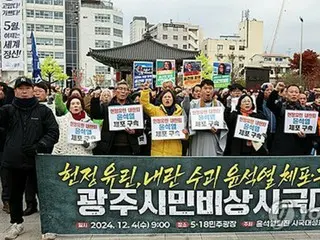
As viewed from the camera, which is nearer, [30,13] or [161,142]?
[161,142]

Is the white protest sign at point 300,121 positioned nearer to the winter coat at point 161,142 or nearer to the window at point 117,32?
the winter coat at point 161,142

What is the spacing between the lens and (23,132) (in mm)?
4715

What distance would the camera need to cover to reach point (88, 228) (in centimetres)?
472

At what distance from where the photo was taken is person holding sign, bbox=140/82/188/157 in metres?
5.39

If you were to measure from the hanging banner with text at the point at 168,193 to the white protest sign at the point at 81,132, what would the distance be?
1.56 ft

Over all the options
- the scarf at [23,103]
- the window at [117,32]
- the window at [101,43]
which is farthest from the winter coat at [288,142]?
the window at [117,32]

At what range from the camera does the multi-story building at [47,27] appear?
60025 millimetres

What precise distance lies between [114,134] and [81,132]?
19.3 inches

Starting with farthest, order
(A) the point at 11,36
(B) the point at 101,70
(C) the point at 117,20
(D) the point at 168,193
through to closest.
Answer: (C) the point at 117,20 → (B) the point at 101,70 → (A) the point at 11,36 → (D) the point at 168,193

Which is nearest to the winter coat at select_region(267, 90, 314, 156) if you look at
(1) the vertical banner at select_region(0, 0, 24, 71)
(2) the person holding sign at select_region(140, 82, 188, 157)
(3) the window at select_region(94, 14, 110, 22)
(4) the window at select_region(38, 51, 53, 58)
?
(2) the person holding sign at select_region(140, 82, 188, 157)

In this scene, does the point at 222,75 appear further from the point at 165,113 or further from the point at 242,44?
the point at 242,44

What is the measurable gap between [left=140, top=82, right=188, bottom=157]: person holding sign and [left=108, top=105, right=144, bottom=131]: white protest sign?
194 mm

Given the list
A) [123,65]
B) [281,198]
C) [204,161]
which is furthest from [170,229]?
[123,65]

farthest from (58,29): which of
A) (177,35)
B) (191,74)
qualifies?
(191,74)
